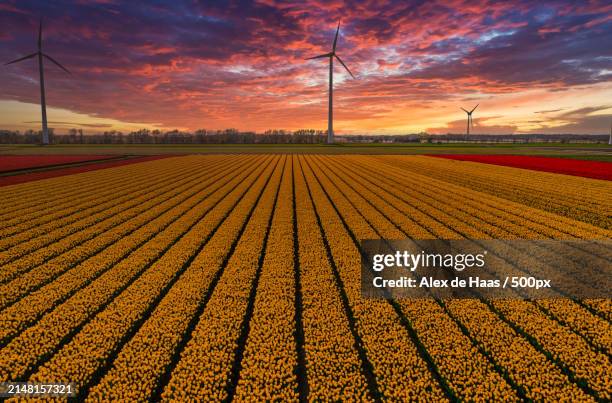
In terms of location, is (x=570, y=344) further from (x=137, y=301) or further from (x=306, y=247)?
(x=137, y=301)

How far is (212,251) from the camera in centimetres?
875

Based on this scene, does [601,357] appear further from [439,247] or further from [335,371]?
[439,247]

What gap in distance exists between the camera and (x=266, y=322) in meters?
5.43

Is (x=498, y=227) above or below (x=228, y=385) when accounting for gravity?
above

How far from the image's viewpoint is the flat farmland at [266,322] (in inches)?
163

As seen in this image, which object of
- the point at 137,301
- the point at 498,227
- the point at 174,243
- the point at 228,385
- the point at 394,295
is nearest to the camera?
the point at 228,385

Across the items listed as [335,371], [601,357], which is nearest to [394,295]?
[335,371]

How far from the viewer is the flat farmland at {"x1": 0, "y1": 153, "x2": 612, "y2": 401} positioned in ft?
13.6

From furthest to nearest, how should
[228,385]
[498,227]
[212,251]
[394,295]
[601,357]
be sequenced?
[498,227]
[212,251]
[394,295]
[601,357]
[228,385]

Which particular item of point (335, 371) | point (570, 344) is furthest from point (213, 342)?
point (570, 344)

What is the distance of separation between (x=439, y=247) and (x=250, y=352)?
6422 mm

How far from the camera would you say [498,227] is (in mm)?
10977

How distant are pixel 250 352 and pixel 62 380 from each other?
2.40m

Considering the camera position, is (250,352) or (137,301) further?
(137,301)
